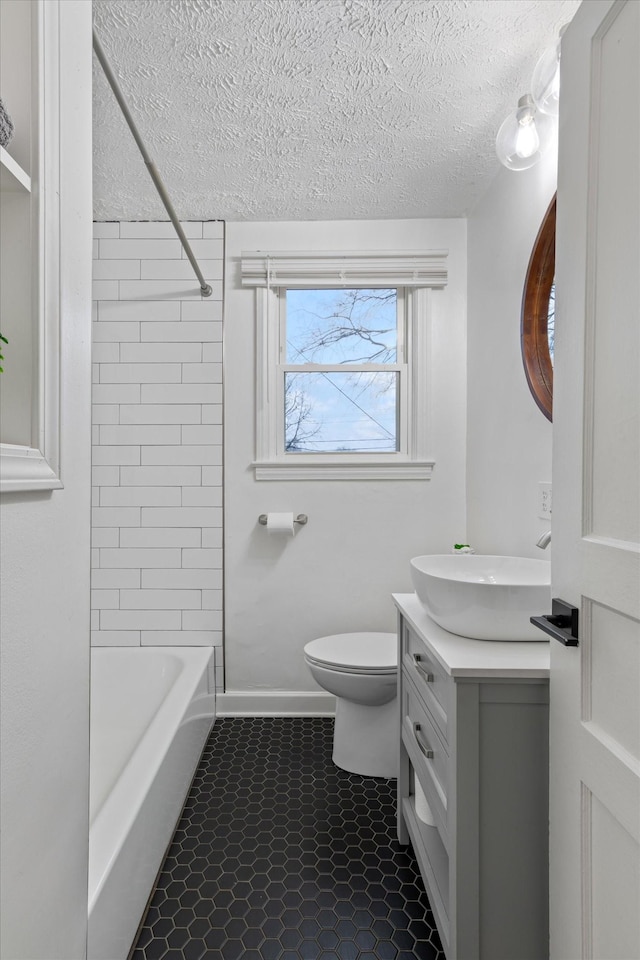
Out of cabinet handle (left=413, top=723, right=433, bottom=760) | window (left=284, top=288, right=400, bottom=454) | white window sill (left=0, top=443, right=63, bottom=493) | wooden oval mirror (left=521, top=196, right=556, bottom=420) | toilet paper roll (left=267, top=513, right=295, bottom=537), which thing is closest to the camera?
white window sill (left=0, top=443, right=63, bottom=493)

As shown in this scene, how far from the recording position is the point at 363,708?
2008mm

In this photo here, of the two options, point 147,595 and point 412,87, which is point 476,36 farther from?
point 147,595

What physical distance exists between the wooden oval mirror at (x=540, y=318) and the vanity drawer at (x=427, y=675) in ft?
2.79

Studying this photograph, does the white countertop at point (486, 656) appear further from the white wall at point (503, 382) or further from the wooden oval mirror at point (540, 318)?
the wooden oval mirror at point (540, 318)

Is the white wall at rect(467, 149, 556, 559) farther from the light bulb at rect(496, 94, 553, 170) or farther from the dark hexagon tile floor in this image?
the dark hexagon tile floor

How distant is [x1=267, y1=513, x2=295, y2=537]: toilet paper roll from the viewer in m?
2.46

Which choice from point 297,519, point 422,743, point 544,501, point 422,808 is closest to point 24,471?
point 422,743

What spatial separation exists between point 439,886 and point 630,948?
0.59m

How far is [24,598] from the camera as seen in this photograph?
0.76m

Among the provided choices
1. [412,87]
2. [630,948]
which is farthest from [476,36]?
[630,948]

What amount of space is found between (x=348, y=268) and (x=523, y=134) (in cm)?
108

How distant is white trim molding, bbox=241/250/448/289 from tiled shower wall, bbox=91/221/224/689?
223 millimetres

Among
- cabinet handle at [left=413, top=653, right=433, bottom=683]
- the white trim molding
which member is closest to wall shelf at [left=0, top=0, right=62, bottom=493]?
cabinet handle at [left=413, top=653, right=433, bottom=683]

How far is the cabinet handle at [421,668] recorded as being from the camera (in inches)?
50.9
